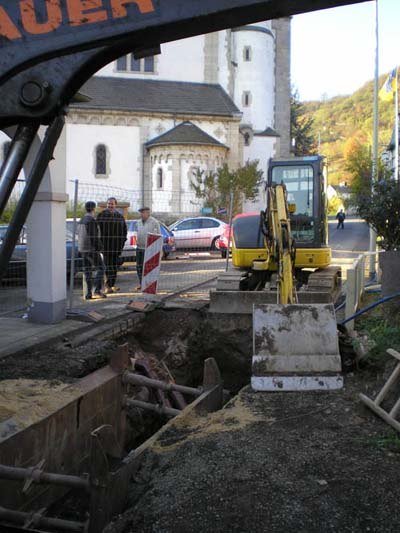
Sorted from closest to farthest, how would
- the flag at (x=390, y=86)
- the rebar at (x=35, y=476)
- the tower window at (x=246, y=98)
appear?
the rebar at (x=35, y=476) < the flag at (x=390, y=86) < the tower window at (x=246, y=98)

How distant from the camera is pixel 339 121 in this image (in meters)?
123

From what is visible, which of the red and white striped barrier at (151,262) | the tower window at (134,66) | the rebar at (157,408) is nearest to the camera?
the rebar at (157,408)

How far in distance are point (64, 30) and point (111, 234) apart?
355 inches

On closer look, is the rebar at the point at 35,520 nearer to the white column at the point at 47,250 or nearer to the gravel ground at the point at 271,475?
the gravel ground at the point at 271,475

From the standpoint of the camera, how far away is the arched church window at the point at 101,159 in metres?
41.6

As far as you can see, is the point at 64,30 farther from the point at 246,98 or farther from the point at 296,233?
the point at 246,98

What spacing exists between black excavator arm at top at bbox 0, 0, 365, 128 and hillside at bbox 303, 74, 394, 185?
101 m

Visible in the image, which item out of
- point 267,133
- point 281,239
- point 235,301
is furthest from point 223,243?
point 267,133

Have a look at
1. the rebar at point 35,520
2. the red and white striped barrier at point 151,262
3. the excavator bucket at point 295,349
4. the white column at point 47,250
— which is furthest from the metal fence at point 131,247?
the rebar at point 35,520

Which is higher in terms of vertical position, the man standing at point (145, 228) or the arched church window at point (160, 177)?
the arched church window at point (160, 177)

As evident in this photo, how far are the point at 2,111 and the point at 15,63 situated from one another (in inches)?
7.6

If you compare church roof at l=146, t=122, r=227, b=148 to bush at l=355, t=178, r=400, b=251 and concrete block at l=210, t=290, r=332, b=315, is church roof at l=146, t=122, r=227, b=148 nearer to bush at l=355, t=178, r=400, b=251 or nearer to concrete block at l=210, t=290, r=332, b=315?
bush at l=355, t=178, r=400, b=251

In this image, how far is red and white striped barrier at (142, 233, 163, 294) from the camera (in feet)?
35.3

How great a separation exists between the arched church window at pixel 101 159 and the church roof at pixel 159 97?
9.04 feet
